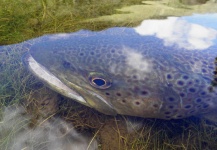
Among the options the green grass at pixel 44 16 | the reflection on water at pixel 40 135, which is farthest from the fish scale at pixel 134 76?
the green grass at pixel 44 16

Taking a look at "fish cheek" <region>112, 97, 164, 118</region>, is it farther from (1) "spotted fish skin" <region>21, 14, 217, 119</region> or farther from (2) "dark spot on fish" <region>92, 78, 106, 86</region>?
(2) "dark spot on fish" <region>92, 78, 106, 86</region>

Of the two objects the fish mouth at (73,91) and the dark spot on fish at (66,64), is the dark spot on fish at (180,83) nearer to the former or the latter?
the fish mouth at (73,91)

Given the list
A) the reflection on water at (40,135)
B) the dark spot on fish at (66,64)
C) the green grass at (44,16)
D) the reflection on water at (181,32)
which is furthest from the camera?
the green grass at (44,16)

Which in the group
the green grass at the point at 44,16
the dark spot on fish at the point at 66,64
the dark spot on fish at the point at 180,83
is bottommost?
the green grass at the point at 44,16

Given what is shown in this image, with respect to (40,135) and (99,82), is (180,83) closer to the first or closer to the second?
(99,82)

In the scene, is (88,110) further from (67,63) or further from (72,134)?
(67,63)

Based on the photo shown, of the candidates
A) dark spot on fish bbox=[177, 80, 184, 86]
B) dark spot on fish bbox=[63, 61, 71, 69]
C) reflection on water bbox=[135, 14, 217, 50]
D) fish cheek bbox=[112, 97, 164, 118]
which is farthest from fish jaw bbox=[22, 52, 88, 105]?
reflection on water bbox=[135, 14, 217, 50]

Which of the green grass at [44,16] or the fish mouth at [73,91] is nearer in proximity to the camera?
the fish mouth at [73,91]

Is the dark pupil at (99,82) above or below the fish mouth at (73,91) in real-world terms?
above
